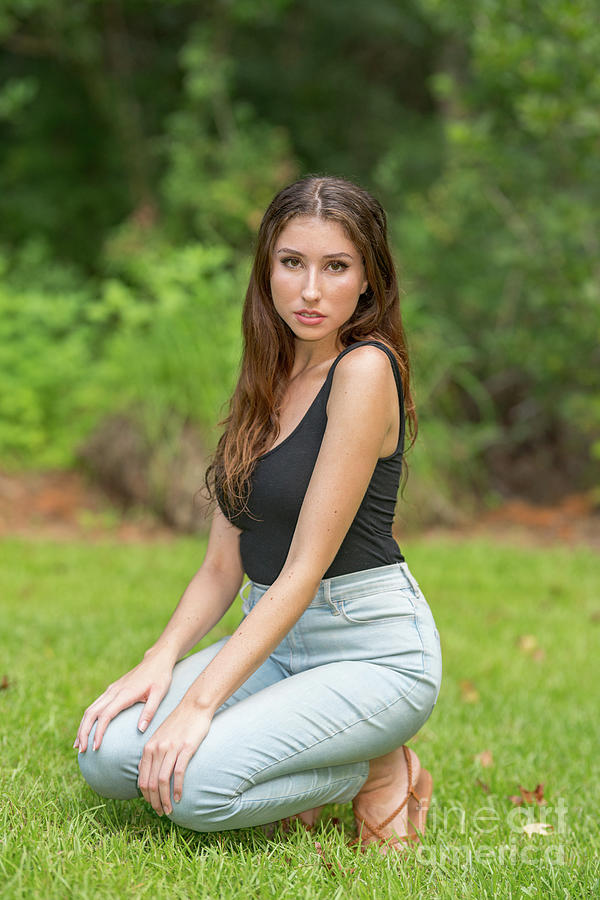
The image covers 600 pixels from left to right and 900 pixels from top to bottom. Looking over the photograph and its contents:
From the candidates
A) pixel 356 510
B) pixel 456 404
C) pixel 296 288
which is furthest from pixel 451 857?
pixel 456 404

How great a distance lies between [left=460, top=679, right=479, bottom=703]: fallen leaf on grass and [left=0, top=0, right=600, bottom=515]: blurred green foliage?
2.60m

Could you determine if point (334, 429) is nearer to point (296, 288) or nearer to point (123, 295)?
point (296, 288)

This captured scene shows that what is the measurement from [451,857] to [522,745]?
1025 millimetres

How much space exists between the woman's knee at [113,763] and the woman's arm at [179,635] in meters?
0.02

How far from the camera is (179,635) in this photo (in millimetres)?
2299

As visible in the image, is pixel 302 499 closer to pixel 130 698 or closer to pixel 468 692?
pixel 130 698

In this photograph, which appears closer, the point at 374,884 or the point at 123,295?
the point at 374,884

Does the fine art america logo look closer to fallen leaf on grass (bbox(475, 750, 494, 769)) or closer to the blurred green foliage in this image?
fallen leaf on grass (bbox(475, 750, 494, 769))

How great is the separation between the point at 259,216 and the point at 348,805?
243 inches

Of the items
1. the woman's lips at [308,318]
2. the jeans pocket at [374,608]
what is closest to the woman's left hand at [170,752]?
the jeans pocket at [374,608]

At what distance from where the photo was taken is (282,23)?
1249cm

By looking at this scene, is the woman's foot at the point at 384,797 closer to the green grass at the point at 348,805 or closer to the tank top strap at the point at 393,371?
the green grass at the point at 348,805

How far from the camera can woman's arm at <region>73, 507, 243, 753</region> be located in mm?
2096

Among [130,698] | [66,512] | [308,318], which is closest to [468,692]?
[130,698]
